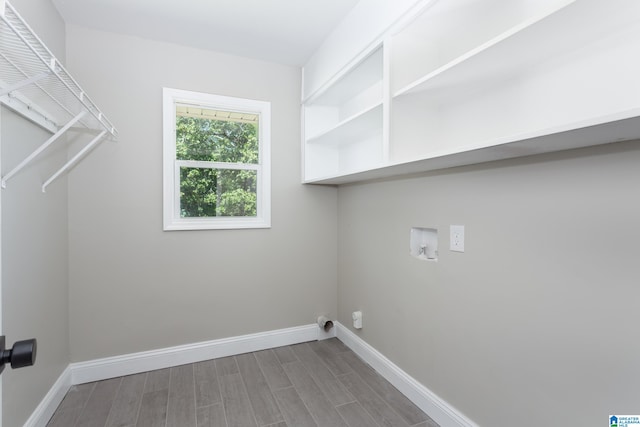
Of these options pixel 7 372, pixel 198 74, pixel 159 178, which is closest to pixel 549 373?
pixel 7 372

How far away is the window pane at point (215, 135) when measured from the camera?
2.34 metres

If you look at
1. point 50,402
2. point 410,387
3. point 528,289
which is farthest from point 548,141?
point 50,402

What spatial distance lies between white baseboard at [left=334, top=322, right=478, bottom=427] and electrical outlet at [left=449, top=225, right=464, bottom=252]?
0.85 metres

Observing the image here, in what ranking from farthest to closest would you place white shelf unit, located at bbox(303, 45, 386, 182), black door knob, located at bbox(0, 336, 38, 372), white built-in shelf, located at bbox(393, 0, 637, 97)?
1. white shelf unit, located at bbox(303, 45, 386, 182)
2. white built-in shelf, located at bbox(393, 0, 637, 97)
3. black door knob, located at bbox(0, 336, 38, 372)

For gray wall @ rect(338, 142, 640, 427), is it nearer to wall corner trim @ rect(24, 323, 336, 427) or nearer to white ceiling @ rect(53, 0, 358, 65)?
wall corner trim @ rect(24, 323, 336, 427)

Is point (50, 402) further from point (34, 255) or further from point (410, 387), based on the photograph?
point (410, 387)

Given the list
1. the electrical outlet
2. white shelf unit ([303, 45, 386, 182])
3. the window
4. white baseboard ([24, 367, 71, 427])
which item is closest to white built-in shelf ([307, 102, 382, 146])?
white shelf unit ([303, 45, 386, 182])

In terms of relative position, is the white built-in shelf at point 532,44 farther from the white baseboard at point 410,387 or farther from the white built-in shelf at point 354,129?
the white baseboard at point 410,387

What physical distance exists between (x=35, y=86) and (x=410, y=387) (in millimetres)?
2490

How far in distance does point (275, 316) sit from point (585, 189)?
2246 millimetres

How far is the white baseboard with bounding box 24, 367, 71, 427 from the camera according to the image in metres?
1.55

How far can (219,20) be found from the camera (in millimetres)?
1965

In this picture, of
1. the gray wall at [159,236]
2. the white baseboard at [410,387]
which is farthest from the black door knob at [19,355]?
the white baseboard at [410,387]

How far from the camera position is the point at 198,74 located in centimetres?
231
